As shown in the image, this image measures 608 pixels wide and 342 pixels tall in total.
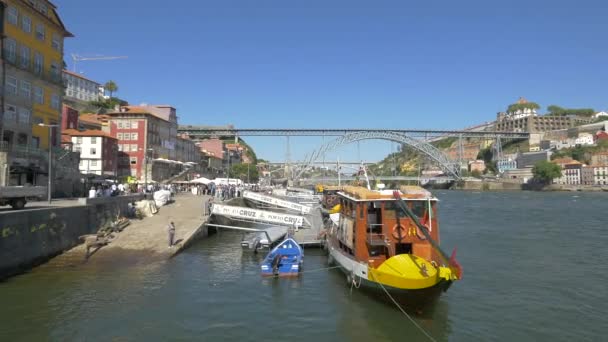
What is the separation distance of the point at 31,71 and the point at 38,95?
2054mm

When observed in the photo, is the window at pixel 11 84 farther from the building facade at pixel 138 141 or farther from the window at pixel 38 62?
the building facade at pixel 138 141

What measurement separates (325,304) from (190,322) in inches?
181

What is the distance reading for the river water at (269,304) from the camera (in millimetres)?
12312

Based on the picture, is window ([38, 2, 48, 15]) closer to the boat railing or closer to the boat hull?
the boat hull

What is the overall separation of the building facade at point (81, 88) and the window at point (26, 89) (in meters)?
77.5

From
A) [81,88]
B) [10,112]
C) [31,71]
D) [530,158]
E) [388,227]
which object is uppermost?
[81,88]

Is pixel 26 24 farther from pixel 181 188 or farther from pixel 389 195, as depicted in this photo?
pixel 181 188

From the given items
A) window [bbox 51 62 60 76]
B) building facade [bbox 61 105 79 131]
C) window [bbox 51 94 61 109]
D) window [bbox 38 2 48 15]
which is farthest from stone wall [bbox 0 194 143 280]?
building facade [bbox 61 105 79 131]

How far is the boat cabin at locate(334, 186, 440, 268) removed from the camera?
14.9 meters

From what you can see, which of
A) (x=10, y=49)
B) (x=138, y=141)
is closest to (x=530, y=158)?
(x=138, y=141)

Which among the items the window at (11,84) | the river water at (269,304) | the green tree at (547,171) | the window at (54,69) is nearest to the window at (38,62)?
the window at (54,69)

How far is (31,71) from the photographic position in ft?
105

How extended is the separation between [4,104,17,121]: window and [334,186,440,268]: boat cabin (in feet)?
88.7

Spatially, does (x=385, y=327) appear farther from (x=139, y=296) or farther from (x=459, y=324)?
(x=139, y=296)
